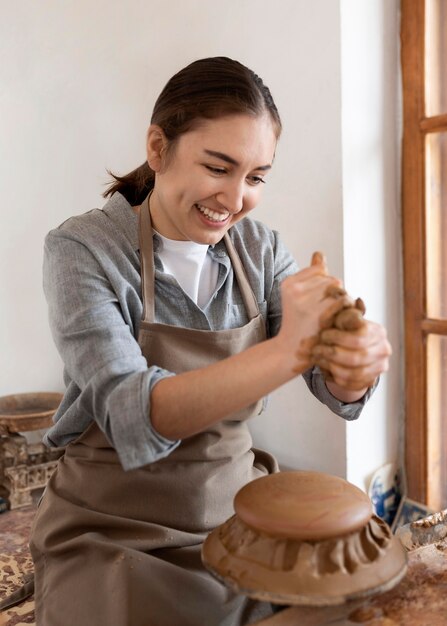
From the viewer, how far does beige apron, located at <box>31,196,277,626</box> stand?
49.6 inches

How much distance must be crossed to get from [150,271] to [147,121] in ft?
5.74

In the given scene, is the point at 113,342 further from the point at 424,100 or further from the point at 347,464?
the point at 424,100

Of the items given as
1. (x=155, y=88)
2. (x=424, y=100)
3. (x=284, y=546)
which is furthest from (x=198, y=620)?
(x=155, y=88)

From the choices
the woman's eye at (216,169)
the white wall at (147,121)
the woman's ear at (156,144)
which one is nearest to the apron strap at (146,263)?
the woman's ear at (156,144)

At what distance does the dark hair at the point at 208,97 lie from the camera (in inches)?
51.9

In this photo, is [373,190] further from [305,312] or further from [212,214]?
[305,312]

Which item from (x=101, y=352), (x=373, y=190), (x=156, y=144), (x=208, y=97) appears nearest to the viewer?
(x=101, y=352)

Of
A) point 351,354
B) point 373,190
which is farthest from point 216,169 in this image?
point 373,190

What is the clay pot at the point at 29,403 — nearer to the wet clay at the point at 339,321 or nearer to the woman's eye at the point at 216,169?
the woman's eye at the point at 216,169

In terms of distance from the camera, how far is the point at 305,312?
1.03 metres

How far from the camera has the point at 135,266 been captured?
57.6 inches

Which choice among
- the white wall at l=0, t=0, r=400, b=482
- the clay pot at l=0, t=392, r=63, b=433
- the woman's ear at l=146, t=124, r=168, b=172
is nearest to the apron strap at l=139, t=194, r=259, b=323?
the woman's ear at l=146, t=124, r=168, b=172

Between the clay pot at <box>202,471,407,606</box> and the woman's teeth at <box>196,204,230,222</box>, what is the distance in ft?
1.91

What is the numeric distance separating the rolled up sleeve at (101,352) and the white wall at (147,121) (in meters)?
1.11
